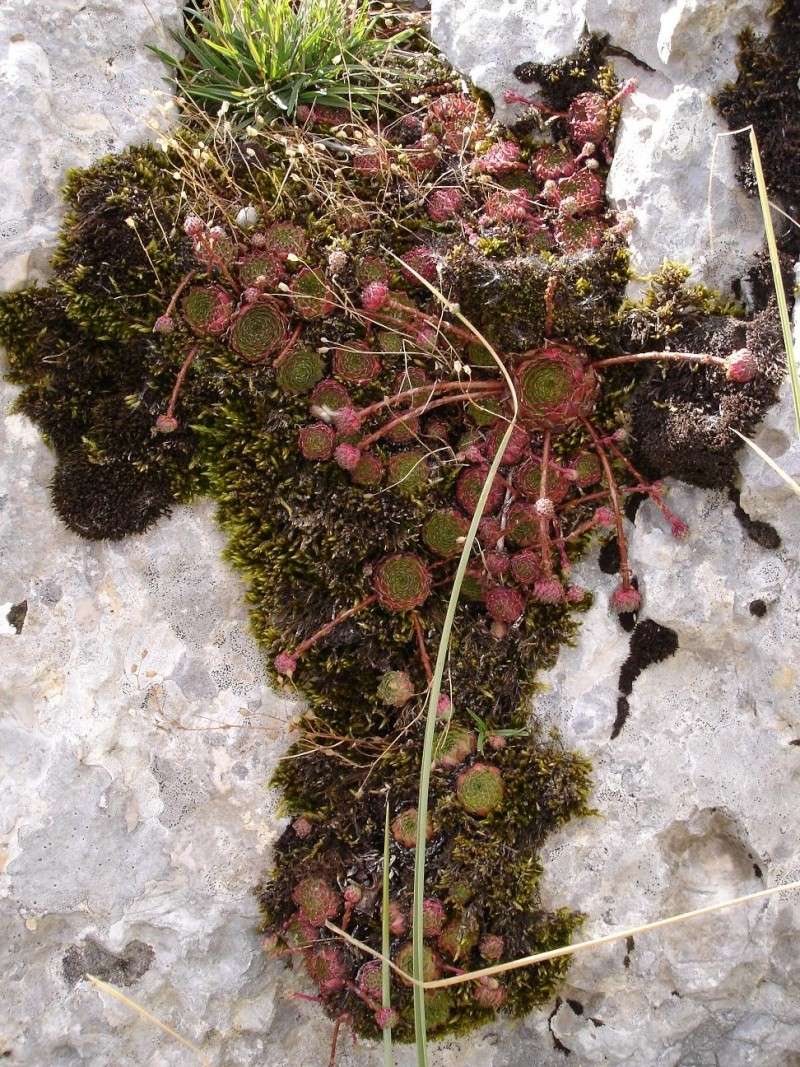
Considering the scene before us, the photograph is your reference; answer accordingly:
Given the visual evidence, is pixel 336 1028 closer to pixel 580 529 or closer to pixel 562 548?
pixel 562 548

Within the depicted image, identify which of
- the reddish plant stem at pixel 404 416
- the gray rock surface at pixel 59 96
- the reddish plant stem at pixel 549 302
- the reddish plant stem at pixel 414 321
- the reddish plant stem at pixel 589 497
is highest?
the gray rock surface at pixel 59 96

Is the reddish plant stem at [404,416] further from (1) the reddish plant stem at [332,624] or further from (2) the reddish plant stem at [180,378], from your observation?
(2) the reddish plant stem at [180,378]

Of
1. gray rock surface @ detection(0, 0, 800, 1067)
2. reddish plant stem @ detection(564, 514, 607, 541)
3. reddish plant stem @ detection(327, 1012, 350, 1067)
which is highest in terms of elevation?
reddish plant stem @ detection(564, 514, 607, 541)

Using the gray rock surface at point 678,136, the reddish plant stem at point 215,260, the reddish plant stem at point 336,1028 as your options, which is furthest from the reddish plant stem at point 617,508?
the reddish plant stem at point 336,1028

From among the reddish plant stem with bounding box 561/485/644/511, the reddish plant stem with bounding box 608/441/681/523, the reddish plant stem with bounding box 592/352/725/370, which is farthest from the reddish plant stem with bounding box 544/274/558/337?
the reddish plant stem with bounding box 561/485/644/511

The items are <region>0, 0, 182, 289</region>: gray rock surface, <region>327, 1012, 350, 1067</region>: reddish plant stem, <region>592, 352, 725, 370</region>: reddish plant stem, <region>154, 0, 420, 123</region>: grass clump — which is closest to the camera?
<region>592, 352, 725, 370</region>: reddish plant stem

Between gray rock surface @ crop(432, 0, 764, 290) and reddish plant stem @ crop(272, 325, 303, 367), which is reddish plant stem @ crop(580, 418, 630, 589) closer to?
gray rock surface @ crop(432, 0, 764, 290)

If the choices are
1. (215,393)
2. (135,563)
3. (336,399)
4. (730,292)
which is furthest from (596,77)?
(135,563)
